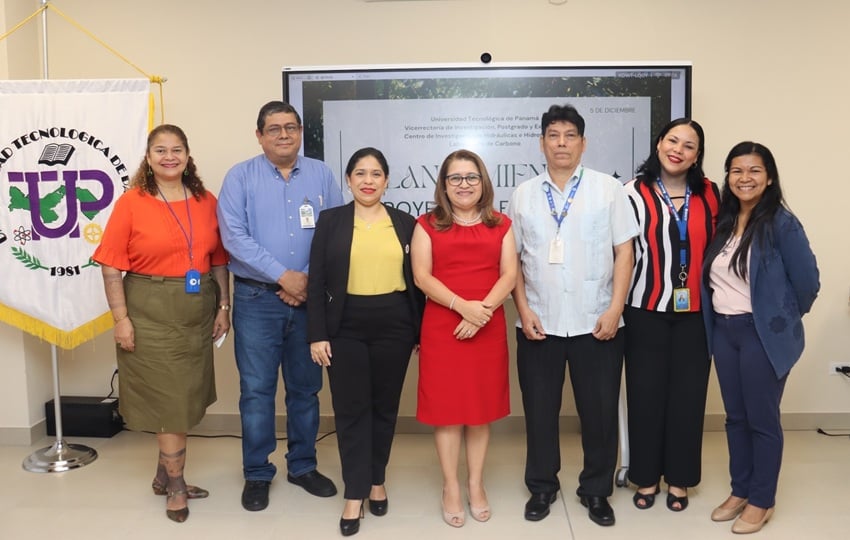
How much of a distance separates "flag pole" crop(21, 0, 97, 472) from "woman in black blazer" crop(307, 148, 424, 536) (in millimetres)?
1636

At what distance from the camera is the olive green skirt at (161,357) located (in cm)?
282

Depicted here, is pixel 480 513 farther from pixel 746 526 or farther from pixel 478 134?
pixel 478 134

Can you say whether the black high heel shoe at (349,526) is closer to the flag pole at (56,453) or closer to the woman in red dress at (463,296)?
the woman in red dress at (463,296)

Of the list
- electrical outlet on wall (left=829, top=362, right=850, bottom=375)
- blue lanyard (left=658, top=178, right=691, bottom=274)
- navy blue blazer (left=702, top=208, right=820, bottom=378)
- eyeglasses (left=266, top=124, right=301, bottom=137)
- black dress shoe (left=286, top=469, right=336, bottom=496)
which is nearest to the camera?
navy blue blazer (left=702, top=208, right=820, bottom=378)

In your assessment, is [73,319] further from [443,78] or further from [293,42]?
[443,78]

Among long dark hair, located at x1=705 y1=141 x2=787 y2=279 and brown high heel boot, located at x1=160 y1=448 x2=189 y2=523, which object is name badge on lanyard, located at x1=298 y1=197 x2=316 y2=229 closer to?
brown high heel boot, located at x1=160 y1=448 x2=189 y2=523

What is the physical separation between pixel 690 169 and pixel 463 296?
3.51 feet

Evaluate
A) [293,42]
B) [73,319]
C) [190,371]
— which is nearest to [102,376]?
[73,319]

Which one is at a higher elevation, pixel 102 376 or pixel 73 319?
pixel 73 319

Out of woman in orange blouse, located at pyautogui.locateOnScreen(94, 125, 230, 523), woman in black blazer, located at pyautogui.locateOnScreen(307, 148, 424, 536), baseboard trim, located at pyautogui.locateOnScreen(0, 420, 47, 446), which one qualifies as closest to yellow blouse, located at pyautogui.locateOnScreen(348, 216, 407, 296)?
woman in black blazer, located at pyautogui.locateOnScreen(307, 148, 424, 536)

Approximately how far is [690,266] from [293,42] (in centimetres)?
247

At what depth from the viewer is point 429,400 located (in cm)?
276

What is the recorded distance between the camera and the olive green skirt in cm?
282

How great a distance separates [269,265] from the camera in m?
2.87
